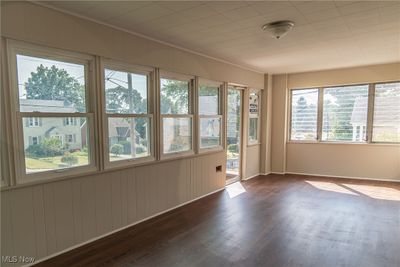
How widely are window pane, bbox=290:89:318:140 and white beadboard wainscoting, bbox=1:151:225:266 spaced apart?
3437 mm

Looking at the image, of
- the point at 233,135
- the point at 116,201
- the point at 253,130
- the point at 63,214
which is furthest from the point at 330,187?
the point at 63,214

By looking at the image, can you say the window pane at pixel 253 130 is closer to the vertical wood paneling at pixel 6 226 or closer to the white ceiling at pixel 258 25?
the white ceiling at pixel 258 25

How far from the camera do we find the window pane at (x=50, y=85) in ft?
7.61

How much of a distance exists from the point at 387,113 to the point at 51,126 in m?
6.19

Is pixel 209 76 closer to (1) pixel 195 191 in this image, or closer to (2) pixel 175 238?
(1) pixel 195 191

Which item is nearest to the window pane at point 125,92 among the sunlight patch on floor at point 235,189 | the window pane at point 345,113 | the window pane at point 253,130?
the sunlight patch on floor at point 235,189

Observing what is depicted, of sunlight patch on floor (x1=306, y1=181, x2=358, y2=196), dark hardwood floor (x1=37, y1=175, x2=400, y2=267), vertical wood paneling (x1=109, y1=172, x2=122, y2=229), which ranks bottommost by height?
sunlight patch on floor (x1=306, y1=181, x2=358, y2=196)

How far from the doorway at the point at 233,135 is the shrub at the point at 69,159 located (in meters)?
3.09

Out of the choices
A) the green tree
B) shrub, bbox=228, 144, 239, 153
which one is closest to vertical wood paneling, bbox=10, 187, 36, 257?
the green tree

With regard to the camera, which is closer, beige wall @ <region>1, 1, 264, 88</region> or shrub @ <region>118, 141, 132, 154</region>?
beige wall @ <region>1, 1, 264, 88</region>

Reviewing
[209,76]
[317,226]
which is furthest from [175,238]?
[209,76]

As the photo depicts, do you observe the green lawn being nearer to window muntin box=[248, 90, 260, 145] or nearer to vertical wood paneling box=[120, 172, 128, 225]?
vertical wood paneling box=[120, 172, 128, 225]

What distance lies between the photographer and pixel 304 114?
6105 millimetres

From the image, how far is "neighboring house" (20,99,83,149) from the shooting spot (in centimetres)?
234
